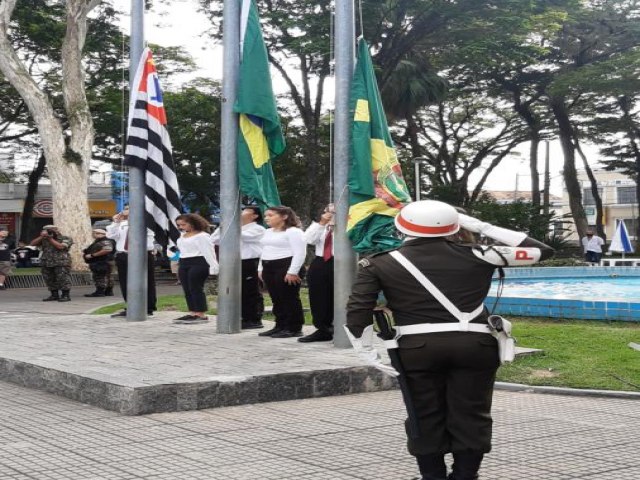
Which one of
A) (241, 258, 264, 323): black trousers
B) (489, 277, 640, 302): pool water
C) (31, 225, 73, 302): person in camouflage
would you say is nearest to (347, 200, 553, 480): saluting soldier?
(241, 258, 264, 323): black trousers

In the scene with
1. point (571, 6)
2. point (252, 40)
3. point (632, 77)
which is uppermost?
point (571, 6)

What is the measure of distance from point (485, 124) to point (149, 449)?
4060 cm

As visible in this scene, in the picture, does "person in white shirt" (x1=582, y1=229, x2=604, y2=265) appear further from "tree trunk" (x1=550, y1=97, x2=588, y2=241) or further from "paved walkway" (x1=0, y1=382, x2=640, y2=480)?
"paved walkway" (x1=0, y1=382, x2=640, y2=480)

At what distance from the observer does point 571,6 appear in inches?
1419

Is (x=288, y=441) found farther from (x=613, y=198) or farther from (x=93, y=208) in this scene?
Answer: (x=613, y=198)

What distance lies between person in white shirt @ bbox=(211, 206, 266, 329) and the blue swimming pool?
3.90 metres

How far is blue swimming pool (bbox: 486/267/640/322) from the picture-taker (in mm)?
13734

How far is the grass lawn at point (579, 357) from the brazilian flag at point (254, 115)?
3.77 metres

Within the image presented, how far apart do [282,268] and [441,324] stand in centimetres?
685

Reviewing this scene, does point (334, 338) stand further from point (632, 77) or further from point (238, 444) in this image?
point (632, 77)

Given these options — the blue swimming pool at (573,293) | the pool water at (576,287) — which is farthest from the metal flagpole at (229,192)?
the pool water at (576,287)

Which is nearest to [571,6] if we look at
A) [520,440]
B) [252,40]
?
[252,40]

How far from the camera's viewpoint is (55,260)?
20078mm

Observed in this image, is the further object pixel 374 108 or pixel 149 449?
pixel 374 108
